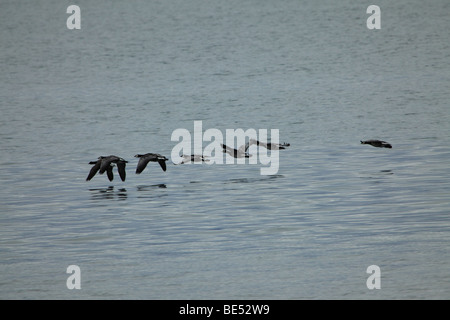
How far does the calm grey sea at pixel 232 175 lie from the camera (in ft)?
52.1

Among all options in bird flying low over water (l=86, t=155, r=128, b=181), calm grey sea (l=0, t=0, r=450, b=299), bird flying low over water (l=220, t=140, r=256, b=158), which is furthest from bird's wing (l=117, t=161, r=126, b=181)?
bird flying low over water (l=220, t=140, r=256, b=158)

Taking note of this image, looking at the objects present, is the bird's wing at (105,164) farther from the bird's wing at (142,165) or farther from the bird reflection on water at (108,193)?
the bird's wing at (142,165)

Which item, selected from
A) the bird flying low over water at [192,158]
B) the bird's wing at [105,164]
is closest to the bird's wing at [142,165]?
the bird's wing at [105,164]

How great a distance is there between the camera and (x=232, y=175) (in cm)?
2536

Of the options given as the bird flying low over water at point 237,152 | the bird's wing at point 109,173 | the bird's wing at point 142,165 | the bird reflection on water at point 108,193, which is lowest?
the bird reflection on water at point 108,193

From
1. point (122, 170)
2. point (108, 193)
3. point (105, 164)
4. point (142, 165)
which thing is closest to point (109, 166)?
point (105, 164)

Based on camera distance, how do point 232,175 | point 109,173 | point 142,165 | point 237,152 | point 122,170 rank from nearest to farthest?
point 122,170
point 109,173
point 142,165
point 232,175
point 237,152

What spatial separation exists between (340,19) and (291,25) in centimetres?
410

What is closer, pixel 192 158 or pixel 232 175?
pixel 232 175

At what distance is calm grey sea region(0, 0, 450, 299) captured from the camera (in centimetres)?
1588

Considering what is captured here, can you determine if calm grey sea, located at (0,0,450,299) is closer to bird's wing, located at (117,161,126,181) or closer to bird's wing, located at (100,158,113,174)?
bird's wing, located at (117,161,126,181)

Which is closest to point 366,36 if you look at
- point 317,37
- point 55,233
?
point 317,37

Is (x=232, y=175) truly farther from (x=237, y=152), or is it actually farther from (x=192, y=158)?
(x=237, y=152)
